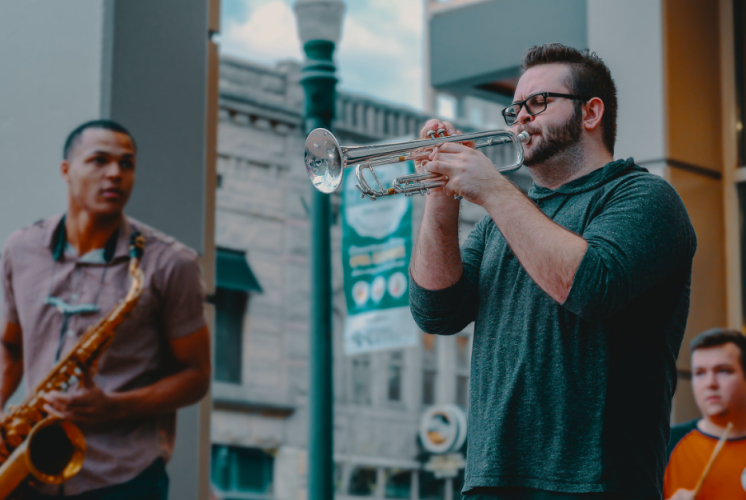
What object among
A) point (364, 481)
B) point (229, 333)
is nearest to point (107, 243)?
point (229, 333)

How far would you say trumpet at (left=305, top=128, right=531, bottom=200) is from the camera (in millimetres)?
3045

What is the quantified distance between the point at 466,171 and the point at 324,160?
2.28 ft

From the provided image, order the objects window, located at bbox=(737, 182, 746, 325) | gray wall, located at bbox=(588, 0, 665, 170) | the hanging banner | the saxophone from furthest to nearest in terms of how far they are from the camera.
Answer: the hanging banner, window, located at bbox=(737, 182, 746, 325), gray wall, located at bbox=(588, 0, 665, 170), the saxophone

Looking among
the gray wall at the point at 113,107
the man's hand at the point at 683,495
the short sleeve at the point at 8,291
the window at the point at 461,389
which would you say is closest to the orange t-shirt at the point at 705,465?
the man's hand at the point at 683,495

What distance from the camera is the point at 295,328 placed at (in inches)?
859

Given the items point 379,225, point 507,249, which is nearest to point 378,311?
point 379,225

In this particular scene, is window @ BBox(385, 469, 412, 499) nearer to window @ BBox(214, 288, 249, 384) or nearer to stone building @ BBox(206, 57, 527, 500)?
stone building @ BBox(206, 57, 527, 500)

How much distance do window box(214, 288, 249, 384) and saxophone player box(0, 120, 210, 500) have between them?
16235 millimetres

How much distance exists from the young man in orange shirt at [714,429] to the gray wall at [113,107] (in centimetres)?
223

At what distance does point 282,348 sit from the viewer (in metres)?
21.7

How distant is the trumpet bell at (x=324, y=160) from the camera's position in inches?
131

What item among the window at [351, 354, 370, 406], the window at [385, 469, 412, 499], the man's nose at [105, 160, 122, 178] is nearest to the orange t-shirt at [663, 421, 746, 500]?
the man's nose at [105, 160, 122, 178]

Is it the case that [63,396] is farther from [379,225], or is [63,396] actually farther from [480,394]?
[379,225]

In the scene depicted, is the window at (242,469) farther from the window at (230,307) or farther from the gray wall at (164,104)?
the gray wall at (164,104)
